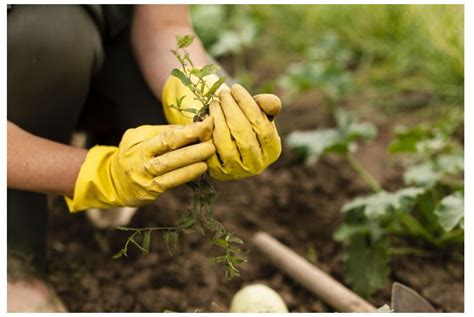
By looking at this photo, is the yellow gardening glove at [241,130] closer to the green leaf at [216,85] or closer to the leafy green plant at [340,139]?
the green leaf at [216,85]

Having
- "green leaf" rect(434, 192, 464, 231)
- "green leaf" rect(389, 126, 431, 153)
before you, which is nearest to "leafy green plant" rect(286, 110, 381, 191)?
"green leaf" rect(389, 126, 431, 153)

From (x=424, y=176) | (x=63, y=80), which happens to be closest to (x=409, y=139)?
(x=424, y=176)

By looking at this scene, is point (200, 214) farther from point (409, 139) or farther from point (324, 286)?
point (409, 139)

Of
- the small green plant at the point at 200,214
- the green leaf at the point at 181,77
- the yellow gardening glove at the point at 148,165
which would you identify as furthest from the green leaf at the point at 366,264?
the green leaf at the point at 181,77

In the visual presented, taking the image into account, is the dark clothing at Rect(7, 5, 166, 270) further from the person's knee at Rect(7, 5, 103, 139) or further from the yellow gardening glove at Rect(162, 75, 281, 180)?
the yellow gardening glove at Rect(162, 75, 281, 180)

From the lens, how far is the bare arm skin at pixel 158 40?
5.72 ft

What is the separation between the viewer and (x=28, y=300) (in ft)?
5.65

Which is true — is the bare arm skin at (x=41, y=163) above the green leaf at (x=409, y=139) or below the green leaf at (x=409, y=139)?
below

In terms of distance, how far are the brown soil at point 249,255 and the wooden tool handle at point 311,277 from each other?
0.21ft

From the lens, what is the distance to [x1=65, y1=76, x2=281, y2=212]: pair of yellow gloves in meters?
1.26

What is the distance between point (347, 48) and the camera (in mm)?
3055

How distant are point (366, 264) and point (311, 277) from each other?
0.55ft

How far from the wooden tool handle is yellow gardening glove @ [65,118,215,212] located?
1.98 ft
